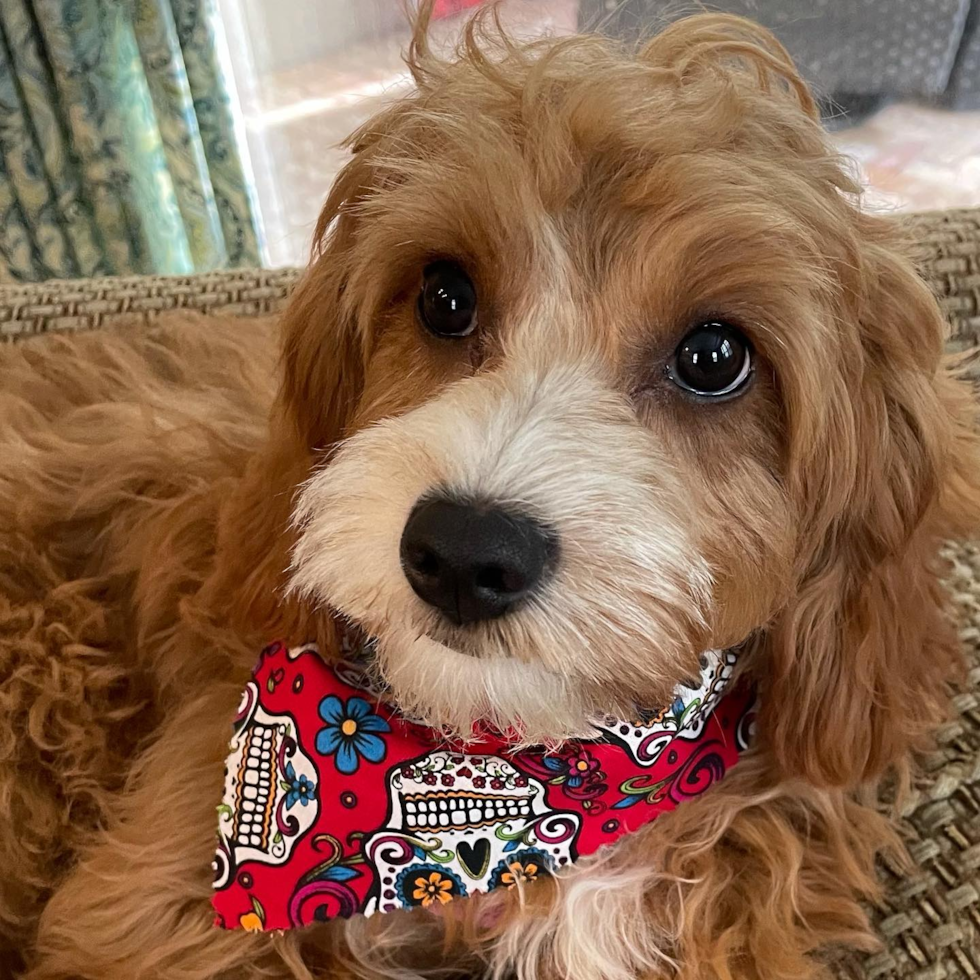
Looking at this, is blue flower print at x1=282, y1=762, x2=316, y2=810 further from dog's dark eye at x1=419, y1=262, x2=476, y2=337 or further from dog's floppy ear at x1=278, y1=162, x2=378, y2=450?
dog's dark eye at x1=419, y1=262, x2=476, y2=337

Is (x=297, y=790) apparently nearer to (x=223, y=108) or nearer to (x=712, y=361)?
(x=712, y=361)

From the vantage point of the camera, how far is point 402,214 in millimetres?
1078

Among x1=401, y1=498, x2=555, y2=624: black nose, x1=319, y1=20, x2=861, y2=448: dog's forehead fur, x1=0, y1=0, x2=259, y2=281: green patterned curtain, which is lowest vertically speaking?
x1=0, y1=0, x2=259, y2=281: green patterned curtain

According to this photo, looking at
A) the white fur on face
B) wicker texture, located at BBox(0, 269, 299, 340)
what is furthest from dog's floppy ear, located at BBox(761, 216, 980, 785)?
wicker texture, located at BBox(0, 269, 299, 340)

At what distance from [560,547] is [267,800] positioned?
0.56 m

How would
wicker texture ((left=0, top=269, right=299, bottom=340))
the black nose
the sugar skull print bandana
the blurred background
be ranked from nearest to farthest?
the black nose, the sugar skull print bandana, wicker texture ((left=0, top=269, right=299, bottom=340)), the blurred background

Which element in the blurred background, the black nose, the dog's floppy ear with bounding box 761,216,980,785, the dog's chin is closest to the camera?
the black nose

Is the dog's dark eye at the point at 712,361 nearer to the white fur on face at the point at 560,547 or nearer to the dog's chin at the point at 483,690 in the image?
the white fur on face at the point at 560,547

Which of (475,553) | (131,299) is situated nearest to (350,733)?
(475,553)

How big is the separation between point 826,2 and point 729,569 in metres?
2.44

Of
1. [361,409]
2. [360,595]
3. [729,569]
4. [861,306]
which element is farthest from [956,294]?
[360,595]

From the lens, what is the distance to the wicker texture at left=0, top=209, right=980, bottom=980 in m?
1.18

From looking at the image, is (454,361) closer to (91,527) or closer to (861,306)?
(861,306)

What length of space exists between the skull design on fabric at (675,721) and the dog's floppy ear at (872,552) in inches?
2.9
